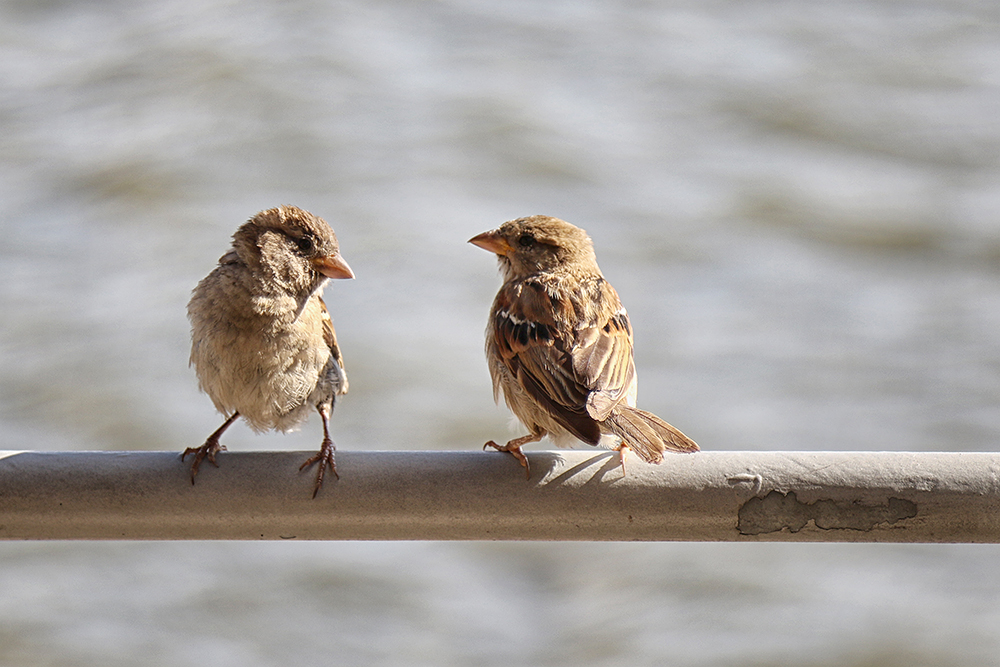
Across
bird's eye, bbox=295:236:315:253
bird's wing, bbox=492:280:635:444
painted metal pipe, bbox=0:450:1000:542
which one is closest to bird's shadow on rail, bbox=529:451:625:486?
painted metal pipe, bbox=0:450:1000:542

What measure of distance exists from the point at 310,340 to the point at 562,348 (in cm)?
66

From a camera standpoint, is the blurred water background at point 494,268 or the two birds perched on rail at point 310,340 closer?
the two birds perched on rail at point 310,340

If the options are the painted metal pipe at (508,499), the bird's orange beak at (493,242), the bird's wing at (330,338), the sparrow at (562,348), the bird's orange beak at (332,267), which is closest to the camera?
the painted metal pipe at (508,499)

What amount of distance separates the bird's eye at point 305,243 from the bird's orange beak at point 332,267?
0.03 meters

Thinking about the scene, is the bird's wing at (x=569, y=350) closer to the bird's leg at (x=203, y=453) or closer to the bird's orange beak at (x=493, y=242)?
the bird's orange beak at (x=493, y=242)

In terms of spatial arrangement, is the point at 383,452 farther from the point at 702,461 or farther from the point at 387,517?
the point at 702,461

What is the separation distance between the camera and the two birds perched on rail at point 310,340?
2.69 meters

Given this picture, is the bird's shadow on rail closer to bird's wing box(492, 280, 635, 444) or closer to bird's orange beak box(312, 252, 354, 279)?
bird's wing box(492, 280, 635, 444)

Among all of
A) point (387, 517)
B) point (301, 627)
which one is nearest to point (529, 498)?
point (387, 517)

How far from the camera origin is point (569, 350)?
2.75 metres

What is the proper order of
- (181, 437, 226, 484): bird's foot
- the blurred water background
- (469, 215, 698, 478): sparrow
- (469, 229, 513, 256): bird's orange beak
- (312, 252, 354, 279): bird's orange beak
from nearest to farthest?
1. (181, 437, 226, 484): bird's foot
2. (469, 215, 698, 478): sparrow
3. (312, 252, 354, 279): bird's orange beak
4. (469, 229, 513, 256): bird's orange beak
5. the blurred water background

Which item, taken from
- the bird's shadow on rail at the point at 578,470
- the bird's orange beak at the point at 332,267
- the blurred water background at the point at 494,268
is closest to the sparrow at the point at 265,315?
the bird's orange beak at the point at 332,267

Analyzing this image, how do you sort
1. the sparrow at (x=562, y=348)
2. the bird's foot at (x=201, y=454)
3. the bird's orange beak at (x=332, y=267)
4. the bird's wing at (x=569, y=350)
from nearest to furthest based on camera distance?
the bird's foot at (x=201, y=454)
the sparrow at (x=562, y=348)
the bird's wing at (x=569, y=350)
the bird's orange beak at (x=332, y=267)

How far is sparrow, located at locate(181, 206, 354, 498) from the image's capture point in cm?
276
